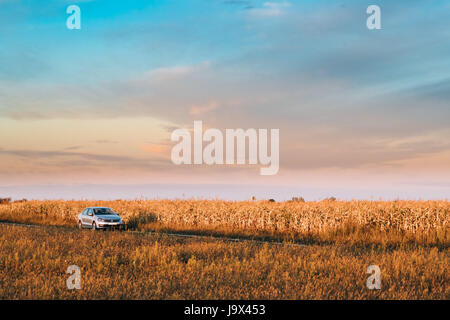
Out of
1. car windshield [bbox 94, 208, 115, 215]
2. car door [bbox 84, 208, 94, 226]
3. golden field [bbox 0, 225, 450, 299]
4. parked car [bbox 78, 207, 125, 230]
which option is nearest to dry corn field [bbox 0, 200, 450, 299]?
golden field [bbox 0, 225, 450, 299]

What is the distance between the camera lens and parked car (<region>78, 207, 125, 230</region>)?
29.8 m

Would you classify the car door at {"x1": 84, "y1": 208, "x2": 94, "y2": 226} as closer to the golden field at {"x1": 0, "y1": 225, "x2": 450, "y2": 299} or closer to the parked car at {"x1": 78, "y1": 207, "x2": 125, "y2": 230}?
the parked car at {"x1": 78, "y1": 207, "x2": 125, "y2": 230}

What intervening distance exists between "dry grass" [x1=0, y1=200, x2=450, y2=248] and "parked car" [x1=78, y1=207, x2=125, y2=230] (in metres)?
3.19

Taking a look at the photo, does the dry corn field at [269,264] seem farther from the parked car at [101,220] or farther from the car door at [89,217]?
the car door at [89,217]

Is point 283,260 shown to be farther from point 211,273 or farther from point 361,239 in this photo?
point 361,239

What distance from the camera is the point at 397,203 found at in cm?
2630

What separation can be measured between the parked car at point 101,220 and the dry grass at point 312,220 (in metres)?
3.19

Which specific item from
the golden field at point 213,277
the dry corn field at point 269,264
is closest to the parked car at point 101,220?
the dry corn field at point 269,264


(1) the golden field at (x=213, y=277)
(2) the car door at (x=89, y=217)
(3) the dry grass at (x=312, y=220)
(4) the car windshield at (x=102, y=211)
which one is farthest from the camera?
(4) the car windshield at (x=102, y=211)

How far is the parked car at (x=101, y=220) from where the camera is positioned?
97.7 feet

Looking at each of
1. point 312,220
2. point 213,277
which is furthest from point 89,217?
point 213,277

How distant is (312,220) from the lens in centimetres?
2700
